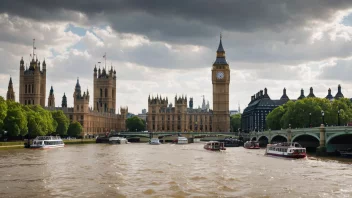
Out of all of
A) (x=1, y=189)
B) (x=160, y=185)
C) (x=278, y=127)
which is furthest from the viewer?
(x=278, y=127)

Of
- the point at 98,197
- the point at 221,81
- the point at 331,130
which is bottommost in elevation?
the point at 98,197

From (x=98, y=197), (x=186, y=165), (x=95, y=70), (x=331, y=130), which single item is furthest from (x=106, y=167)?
(x=95, y=70)

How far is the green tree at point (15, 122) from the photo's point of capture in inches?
3012

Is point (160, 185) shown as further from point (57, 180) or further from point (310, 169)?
point (310, 169)

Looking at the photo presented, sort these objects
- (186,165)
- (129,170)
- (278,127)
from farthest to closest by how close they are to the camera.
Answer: (278,127) < (186,165) < (129,170)

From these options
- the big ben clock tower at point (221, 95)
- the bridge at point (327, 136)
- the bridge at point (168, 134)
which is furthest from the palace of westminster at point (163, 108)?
the bridge at point (327, 136)

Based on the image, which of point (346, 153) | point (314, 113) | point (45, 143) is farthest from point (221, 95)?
point (346, 153)

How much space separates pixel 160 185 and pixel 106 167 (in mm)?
12885

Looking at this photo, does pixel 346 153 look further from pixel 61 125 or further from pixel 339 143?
pixel 61 125

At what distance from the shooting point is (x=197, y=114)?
166m

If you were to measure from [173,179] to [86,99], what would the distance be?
105792 mm

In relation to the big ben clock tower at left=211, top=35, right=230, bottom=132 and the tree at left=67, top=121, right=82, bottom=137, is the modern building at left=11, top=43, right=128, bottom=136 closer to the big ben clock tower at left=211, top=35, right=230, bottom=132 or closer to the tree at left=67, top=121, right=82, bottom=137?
the tree at left=67, top=121, right=82, bottom=137

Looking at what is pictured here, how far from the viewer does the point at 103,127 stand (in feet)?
523

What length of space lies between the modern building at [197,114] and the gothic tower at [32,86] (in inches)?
1310
